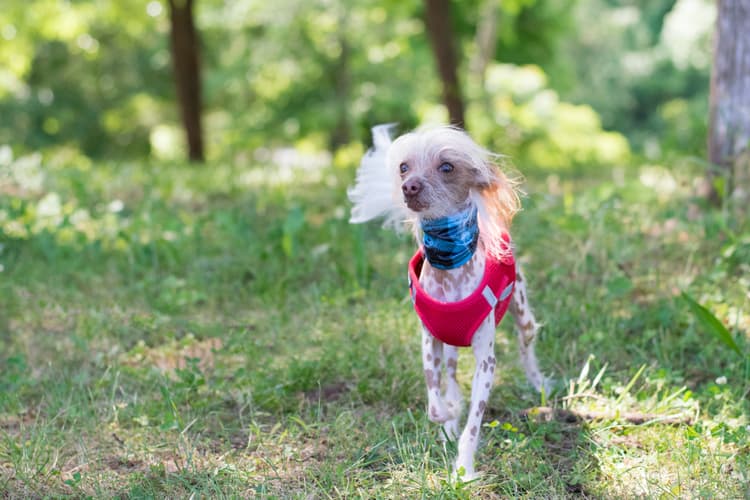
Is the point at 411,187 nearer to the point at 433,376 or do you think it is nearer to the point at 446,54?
the point at 433,376

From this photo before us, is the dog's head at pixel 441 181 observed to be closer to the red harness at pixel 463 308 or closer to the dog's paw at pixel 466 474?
the red harness at pixel 463 308

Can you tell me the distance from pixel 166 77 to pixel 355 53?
7.61 m

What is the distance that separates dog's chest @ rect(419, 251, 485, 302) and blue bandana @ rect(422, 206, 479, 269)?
0.17ft

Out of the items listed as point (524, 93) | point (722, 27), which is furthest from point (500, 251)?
point (524, 93)

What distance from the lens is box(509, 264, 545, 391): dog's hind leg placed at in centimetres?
374

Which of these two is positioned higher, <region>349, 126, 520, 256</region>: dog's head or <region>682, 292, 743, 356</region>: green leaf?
<region>349, 126, 520, 256</region>: dog's head

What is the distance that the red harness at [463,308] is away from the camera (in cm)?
314

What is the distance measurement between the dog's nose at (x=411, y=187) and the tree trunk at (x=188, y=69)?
1121 cm

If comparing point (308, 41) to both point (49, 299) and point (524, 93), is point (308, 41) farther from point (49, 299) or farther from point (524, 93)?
point (49, 299)

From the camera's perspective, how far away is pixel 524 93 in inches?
808

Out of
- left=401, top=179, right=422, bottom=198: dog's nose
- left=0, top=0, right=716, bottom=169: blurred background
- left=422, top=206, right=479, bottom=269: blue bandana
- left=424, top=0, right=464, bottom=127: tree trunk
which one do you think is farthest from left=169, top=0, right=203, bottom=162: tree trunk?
left=401, top=179, right=422, bottom=198: dog's nose

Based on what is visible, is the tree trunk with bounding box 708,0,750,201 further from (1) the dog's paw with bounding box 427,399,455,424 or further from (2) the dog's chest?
(1) the dog's paw with bounding box 427,399,455,424

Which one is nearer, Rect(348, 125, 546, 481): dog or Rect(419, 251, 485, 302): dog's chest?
Rect(348, 125, 546, 481): dog

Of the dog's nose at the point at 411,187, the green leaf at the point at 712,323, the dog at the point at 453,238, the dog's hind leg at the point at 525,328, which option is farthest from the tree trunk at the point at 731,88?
the dog's nose at the point at 411,187
